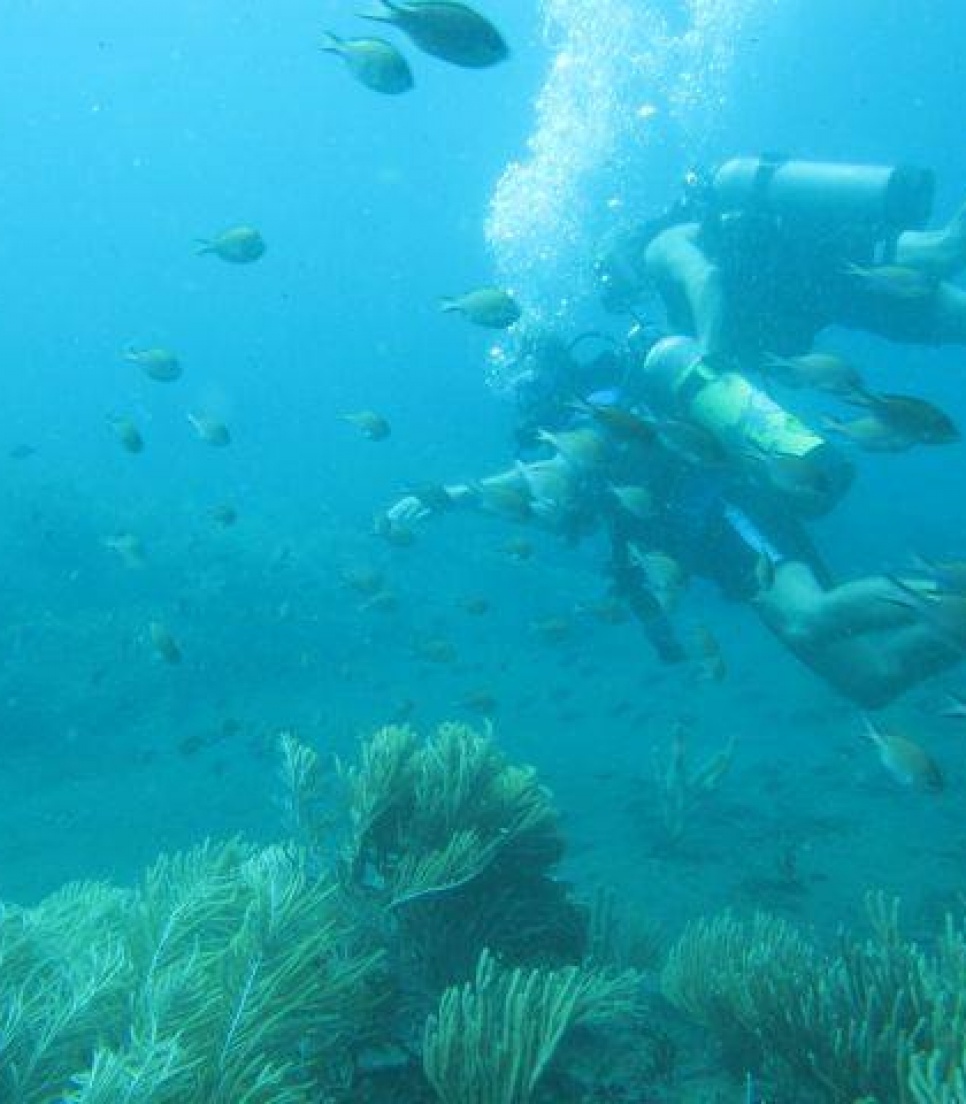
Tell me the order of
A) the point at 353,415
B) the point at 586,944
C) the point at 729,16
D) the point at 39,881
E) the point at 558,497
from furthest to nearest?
the point at 729,16
the point at 39,881
the point at 353,415
the point at 558,497
the point at 586,944

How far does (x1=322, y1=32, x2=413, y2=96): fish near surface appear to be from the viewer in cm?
468

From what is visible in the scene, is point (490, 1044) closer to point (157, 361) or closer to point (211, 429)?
point (211, 429)

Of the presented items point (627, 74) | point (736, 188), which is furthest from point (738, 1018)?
point (627, 74)

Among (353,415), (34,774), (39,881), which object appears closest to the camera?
(353,415)

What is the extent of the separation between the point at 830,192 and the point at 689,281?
1.76 metres

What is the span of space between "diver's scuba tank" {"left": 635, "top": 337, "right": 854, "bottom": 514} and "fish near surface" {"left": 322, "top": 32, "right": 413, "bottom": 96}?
2.77 m

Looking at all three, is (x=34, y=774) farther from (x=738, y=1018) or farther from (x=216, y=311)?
(x=216, y=311)

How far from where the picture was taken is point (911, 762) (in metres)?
4.69

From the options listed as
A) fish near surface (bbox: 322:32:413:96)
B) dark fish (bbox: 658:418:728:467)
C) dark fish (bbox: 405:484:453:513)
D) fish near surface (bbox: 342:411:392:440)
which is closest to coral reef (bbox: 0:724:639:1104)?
dark fish (bbox: 658:418:728:467)

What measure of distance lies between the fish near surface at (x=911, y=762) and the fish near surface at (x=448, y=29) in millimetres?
4170

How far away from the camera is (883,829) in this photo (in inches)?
339

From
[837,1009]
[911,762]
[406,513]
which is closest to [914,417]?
[911,762]

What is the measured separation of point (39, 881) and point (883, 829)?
32.6ft

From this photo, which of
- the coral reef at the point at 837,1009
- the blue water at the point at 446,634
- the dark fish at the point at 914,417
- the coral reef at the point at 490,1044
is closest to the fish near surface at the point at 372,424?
the blue water at the point at 446,634
